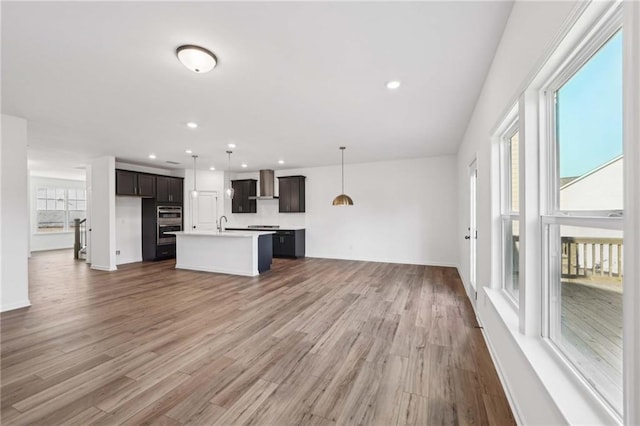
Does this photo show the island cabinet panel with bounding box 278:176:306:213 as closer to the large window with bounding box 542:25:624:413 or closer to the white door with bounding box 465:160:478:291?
the white door with bounding box 465:160:478:291

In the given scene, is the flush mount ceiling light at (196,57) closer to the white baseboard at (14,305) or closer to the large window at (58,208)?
the white baseboard at (14,305)

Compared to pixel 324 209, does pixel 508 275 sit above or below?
below

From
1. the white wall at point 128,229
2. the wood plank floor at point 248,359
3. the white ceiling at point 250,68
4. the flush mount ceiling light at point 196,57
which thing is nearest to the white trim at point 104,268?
the white wall at point 128,229

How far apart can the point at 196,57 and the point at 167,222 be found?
6.75 metres

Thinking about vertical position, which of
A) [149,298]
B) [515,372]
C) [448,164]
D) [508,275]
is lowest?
[149,298]

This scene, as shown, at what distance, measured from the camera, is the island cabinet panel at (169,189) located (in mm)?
7541

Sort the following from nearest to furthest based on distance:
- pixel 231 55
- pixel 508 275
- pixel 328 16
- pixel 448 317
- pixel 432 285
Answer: pixel 328 16
pixel 231 55
pixel 508 275
pixel 448 317
pixel 432 285

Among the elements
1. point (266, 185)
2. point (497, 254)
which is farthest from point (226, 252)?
point (497, 254)

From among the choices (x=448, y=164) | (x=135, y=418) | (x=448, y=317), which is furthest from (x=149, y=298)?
(x=448, y=164)

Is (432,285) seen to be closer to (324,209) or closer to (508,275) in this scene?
(508,275)

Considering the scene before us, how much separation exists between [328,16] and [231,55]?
947 mm

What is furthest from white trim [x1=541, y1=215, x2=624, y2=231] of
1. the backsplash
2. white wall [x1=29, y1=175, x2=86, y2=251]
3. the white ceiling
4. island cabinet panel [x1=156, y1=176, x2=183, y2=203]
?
white wall [x1=29, y1=175, x2=86, y2=251]

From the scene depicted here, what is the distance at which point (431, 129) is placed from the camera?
14.4ft

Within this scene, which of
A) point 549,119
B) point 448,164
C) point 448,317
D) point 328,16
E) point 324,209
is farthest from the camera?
point 324,209
